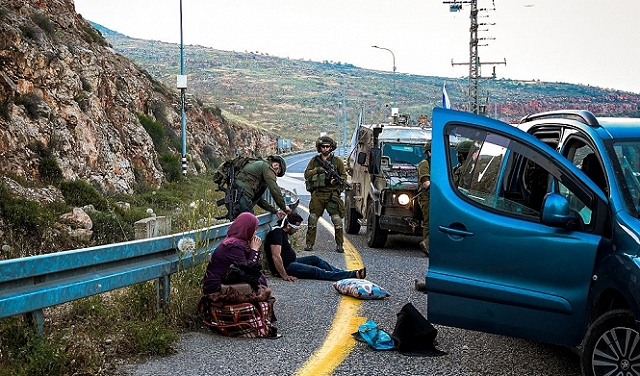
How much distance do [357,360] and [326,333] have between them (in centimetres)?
104

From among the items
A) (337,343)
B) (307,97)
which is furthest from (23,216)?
(307,97)

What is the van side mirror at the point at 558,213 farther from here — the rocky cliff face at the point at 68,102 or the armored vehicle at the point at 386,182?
the rocky cliff face at the point at 68,102

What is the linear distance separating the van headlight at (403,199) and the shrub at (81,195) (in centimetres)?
1116

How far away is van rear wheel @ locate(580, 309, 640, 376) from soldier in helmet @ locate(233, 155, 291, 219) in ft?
20.7

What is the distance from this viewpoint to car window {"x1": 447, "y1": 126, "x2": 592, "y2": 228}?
6.12 meters

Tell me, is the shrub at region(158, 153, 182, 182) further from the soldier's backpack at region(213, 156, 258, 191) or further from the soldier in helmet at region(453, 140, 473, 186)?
the soldier in helmet at region(453, 140, 473, 186)

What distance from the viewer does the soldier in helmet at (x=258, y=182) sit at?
11.3m

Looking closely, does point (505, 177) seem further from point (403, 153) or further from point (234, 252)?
point (403, 153)

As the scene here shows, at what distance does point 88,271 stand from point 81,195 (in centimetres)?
1797

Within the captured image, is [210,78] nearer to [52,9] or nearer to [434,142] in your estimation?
[52,9]

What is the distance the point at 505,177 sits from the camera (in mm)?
6785

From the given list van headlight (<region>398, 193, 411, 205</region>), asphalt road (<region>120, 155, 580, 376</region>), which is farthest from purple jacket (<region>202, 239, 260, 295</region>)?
van headlight (<region>398, 193, 411, 205</region>)

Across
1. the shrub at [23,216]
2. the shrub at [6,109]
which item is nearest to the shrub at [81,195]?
the shrub at [6,109]

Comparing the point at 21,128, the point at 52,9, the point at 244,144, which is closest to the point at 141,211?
the point at 21,128
